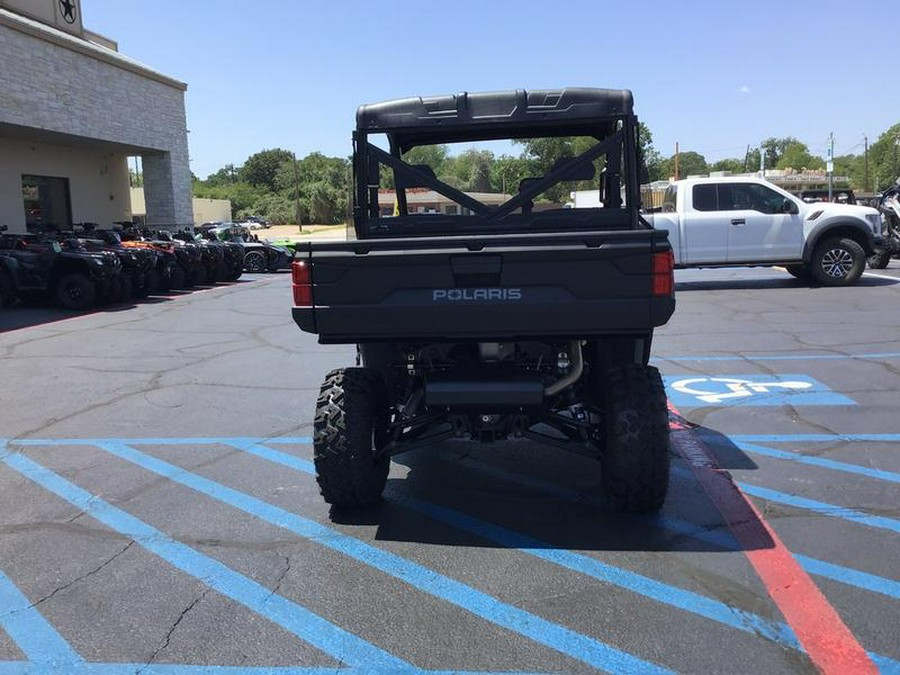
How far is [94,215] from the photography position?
93.9ft

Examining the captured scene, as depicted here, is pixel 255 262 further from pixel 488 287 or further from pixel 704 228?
pixel 488 287

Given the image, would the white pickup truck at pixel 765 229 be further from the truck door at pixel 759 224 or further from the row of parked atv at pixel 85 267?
the row of parked atv at pixel 85 267

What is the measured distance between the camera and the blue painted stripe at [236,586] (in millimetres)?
3049

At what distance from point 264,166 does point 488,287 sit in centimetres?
12406

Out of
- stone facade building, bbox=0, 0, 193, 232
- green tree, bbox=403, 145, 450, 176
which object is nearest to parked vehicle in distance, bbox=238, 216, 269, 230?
stone facade building, bbox=0, 0, 193, 232

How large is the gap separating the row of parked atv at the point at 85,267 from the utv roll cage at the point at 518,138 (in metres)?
11.8

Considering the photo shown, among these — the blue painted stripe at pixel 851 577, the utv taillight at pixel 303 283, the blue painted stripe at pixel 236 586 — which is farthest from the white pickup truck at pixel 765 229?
the blue painted stripe at pixel 236 586

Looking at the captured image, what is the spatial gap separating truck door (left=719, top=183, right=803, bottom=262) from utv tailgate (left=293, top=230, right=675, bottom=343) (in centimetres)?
1191

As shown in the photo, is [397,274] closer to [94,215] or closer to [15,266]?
[15,266]

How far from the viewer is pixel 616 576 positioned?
3.63 metres

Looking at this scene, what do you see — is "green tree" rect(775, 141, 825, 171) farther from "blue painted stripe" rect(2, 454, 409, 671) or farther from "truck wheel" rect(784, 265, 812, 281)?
"blue painted stripe" rect(2, 454, 409, 671)

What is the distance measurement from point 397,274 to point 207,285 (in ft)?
59.9

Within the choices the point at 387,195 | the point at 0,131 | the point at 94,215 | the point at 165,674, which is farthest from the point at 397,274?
the point at 94,215

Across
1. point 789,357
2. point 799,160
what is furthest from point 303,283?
point 799,160
